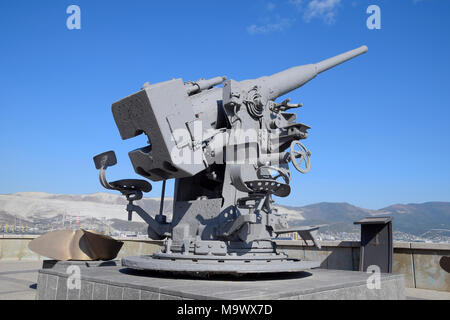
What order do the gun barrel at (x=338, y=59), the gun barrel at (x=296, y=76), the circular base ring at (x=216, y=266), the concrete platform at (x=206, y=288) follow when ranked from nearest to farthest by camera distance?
the concrete platform at (x=206, y=288) < the circular base ring at (x=216, y=266) < the gun barrel at (x=296, y=76) < the gun barrel at (x=338, y=59)

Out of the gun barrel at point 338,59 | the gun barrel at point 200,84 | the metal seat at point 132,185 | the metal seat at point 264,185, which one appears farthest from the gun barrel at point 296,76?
the metal seat at point 132,185

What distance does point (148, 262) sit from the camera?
6207mm

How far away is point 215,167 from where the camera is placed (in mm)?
7641

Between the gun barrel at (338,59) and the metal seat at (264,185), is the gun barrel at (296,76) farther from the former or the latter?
the metal seat at (264,185)

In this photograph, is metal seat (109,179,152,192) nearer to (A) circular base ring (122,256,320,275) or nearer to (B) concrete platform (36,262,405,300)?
(B) concrete platform (36,262,405,300)

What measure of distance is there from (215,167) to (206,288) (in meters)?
3.13

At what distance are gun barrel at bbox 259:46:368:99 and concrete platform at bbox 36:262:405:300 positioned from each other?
4.20 meters

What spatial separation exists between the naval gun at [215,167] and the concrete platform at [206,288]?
0.25 meters

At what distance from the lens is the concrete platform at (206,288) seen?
14.9ft

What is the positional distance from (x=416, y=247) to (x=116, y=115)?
7.23 metres

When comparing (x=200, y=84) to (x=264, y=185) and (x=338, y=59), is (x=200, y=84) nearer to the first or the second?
(x=264, y=185)

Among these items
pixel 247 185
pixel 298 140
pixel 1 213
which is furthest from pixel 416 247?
pixel 1 213

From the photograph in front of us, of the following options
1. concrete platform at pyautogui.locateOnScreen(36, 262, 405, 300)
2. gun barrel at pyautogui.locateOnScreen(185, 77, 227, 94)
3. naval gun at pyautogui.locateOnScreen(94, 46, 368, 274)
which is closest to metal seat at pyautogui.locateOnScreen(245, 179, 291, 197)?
naval gun at pyautogui.locateOnScreen(94, 46, 368, 274)

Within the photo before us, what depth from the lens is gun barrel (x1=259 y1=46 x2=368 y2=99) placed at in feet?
29.0
